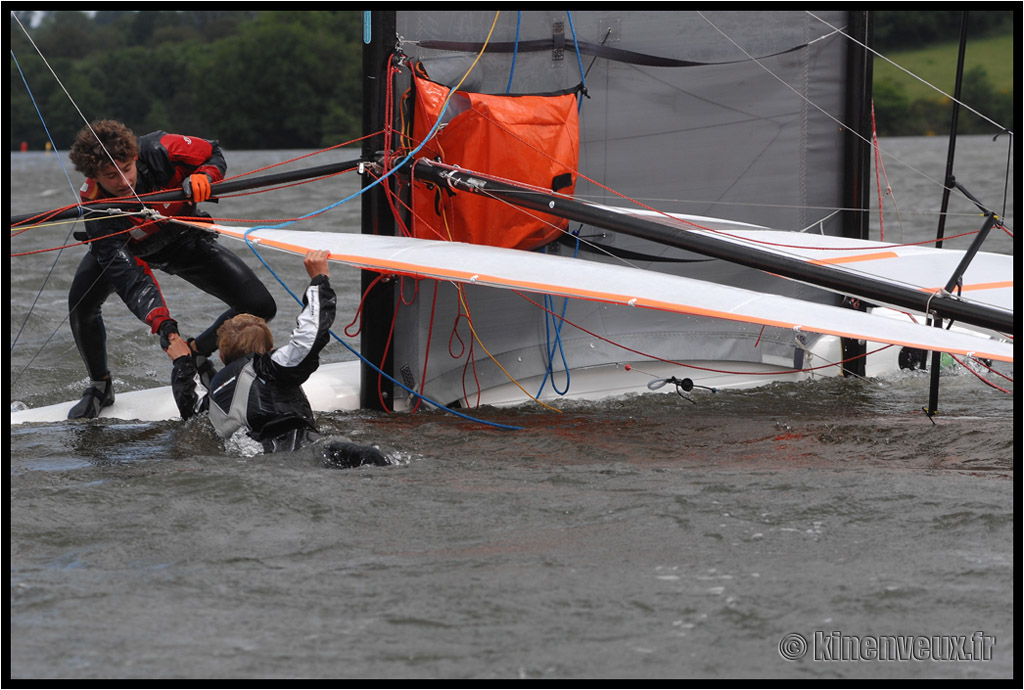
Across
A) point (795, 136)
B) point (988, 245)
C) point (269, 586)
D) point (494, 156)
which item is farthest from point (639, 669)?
point (988, 245)

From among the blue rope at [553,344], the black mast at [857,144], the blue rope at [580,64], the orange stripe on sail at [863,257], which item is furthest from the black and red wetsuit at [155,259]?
the black mast at [857,144]

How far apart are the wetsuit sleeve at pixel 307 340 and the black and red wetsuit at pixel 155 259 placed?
59cm

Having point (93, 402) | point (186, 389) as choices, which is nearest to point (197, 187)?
point (186, 389)

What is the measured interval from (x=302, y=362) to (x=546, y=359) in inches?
59.8

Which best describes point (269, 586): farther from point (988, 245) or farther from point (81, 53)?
point (81, 53)

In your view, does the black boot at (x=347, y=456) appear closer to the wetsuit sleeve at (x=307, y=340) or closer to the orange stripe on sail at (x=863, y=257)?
the wetsuit sleeve at (x=307, y=340)

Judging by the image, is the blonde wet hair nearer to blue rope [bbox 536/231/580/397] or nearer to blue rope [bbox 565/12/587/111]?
blue rope [bbox 536/231/580/397]

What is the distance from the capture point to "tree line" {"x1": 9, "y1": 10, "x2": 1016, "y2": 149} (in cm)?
3244

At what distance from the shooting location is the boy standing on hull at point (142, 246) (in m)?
4.00

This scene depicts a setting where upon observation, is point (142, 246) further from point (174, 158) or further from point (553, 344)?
point (553, 344)

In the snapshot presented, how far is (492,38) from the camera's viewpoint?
4.50 meters

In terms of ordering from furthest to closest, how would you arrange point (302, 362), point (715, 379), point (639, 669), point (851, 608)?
point (715, 379) < point (302, 362) < point (851, 608) < point (639, 669)

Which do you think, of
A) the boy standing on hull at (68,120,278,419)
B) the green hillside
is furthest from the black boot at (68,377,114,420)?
the green hillside

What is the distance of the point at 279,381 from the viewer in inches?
145
